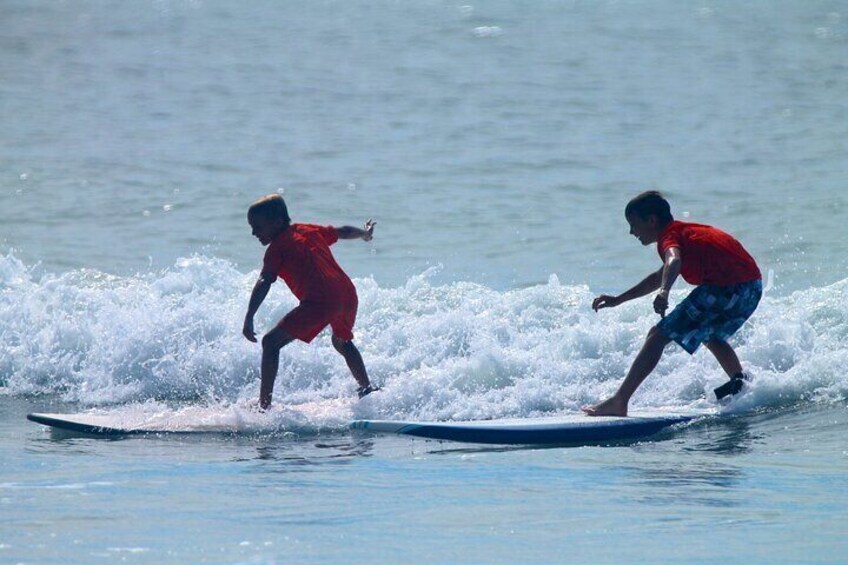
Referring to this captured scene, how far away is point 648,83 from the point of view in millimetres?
23906

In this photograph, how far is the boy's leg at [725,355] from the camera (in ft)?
26.6

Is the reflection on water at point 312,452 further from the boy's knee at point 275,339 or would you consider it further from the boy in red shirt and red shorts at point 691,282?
the boy in red shirt and red shorts at point 691,282

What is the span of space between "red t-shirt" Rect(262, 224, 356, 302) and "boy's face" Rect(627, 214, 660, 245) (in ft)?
6.11

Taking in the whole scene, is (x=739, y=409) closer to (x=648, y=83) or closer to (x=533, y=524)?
(x=533, y=524)

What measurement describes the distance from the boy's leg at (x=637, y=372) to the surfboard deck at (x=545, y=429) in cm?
8

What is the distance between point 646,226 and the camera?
768 cm

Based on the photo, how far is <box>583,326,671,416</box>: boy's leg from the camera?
7.79m

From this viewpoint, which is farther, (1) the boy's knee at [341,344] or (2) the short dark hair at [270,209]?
(1) the boy's knee at [341,344]

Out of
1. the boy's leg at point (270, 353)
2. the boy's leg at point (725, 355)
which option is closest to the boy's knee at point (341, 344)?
the boy's leg at point (270, 353)

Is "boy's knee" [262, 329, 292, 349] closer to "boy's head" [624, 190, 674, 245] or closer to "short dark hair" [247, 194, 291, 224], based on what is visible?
"short dark hair" [247, 194, 291, 224]

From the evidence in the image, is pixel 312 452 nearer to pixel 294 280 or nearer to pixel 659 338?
pixel 294 280

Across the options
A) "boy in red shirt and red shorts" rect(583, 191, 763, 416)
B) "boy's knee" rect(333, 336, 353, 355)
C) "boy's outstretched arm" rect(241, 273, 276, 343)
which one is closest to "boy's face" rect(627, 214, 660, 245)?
"boy in red shirt and red shorts" rect(583, 191, 763, 416)

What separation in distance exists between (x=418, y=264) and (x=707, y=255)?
23.5ft

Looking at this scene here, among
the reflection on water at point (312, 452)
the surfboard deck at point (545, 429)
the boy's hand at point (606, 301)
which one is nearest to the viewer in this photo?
the reflection on water at point (312, 452)
